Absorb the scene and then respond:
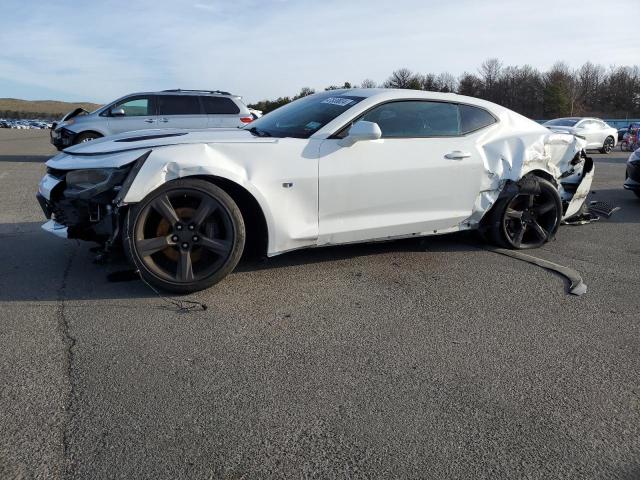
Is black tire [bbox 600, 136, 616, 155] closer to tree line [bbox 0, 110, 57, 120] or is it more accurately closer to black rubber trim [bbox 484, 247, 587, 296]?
black rubber trim [bbox 484, 247, 587, 296]

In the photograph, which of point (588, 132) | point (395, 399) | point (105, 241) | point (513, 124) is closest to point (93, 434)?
point (395, 399)

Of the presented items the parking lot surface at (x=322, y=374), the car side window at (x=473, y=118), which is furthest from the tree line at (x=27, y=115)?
the parking lot surface at (x=322, y=374)

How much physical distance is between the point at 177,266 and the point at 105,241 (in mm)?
626

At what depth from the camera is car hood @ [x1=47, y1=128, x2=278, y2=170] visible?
3.82 metres

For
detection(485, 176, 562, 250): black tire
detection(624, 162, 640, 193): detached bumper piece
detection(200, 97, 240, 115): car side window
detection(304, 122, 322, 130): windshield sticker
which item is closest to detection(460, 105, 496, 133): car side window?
detection(485, 176, 562, 250): black tire

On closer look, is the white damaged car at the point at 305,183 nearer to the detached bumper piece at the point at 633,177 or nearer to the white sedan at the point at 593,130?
the detached bumper piece at the point at 633,177

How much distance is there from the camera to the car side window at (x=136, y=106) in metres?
12.7

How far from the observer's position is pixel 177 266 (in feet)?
12.7

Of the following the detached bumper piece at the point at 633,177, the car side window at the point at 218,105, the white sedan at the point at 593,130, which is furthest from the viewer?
the white sedan at the point at 593,130

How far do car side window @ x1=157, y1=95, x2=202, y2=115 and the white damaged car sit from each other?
8311 millimetres

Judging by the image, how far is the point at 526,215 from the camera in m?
5.36

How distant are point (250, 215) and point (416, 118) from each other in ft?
5.68

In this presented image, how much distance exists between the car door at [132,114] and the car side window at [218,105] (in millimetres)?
1217

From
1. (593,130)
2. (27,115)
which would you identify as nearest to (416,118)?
(593,130)
